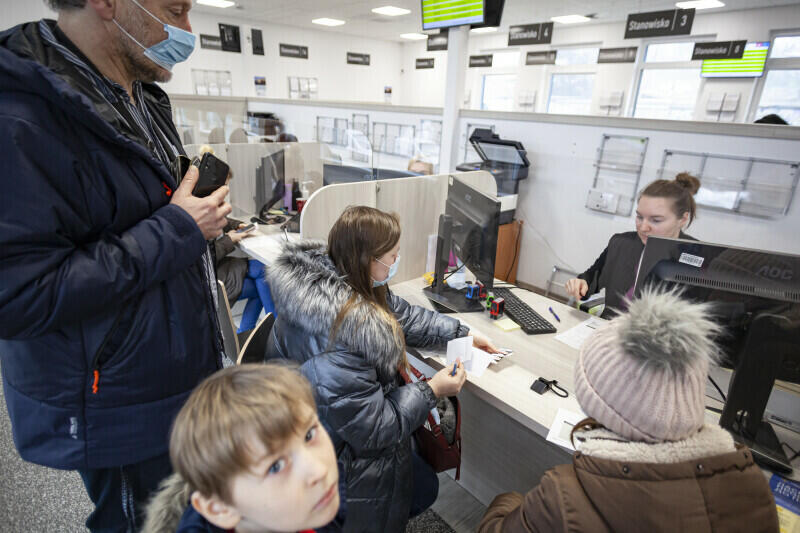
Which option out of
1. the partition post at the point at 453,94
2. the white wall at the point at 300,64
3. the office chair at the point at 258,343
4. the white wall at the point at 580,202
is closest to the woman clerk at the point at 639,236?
the white wall at the point at 580,202

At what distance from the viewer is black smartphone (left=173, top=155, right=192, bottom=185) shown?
1.04m

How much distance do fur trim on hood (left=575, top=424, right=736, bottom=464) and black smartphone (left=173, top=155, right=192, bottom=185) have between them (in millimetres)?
1087

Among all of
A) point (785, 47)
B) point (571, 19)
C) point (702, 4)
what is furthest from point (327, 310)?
→ point (571, 19)

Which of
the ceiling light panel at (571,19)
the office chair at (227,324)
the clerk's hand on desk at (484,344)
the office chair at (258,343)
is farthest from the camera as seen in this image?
the ceiling light panel at (571,19)

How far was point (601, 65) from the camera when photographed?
798cm

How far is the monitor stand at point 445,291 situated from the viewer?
5.95 feet

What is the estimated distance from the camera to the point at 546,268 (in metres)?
3.78

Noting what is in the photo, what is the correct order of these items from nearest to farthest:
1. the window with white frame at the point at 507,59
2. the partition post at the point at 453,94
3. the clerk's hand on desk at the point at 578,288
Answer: the clerk's hand on desk at the point at 578,288 → the partition post at the point at 453,94 → the window with white frame at the point at 507,59

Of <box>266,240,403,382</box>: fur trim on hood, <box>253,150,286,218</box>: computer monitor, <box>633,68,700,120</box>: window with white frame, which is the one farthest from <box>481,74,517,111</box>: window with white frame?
<box>266,240,403,382</box>: fur trim on hood

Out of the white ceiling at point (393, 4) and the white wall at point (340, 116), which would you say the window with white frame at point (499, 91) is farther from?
the white wall at point (340, 116)

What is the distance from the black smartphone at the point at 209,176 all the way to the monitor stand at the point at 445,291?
103 centimetres

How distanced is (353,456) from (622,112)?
8.66m

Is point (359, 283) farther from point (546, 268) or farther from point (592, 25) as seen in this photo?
point (592, 25)

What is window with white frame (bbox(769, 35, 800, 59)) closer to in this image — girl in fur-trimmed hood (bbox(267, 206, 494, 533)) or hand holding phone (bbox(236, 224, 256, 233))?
hand holding phone (bbox(236, 224, 256, 233))
